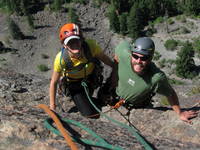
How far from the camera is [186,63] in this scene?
4741 centimetres

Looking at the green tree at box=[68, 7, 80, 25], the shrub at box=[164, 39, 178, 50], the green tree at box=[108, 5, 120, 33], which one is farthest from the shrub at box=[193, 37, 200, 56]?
the green tree at box=[68, 7, 80, 25]

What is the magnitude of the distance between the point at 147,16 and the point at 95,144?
6449cm

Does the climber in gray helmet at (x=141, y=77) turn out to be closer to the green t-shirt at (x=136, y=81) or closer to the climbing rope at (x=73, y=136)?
the green t-shirt at (x=136, y=81)

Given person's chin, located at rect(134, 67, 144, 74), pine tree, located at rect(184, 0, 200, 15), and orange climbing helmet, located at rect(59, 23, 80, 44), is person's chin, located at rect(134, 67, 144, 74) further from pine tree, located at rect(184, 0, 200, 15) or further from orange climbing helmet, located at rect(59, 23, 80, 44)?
pine tree, located at rect(184, 0, 200, 15)

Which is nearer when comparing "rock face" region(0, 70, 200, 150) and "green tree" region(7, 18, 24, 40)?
"rock face" region(0, 70, 200, 150)

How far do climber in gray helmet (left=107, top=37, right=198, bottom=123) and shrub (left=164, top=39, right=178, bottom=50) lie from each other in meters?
49.1

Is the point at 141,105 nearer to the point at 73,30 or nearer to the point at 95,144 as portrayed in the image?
the point at 73,30

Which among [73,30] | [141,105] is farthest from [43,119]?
[141,105]

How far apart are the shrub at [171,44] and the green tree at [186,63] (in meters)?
5.39

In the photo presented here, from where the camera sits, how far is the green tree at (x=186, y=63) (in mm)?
47188

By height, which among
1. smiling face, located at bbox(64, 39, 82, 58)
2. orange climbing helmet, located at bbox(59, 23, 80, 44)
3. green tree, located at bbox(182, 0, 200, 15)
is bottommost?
green tree, located at bbox(182, 0, 200, 15)

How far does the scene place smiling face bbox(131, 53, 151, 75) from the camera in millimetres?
5224

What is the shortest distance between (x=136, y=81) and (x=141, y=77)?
15 cm

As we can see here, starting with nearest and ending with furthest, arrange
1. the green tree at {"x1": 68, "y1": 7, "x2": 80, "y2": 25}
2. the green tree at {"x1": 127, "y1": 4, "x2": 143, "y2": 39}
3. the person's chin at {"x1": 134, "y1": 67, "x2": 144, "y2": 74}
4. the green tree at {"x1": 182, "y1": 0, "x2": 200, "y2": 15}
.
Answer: the person's chin at {"x1": 134, "y1": 67, "x2": 144, "y2": 74}
the green tree at {"x1": 127, "y1": 4, "x2": 143, "y2": 39}
the green tree at {"x1": 182, "y1": 0, "x2": 200, "y2": 15}
the green tree at {"x1": 68, "y1": 7, "x2": 80, "y2": 25}
